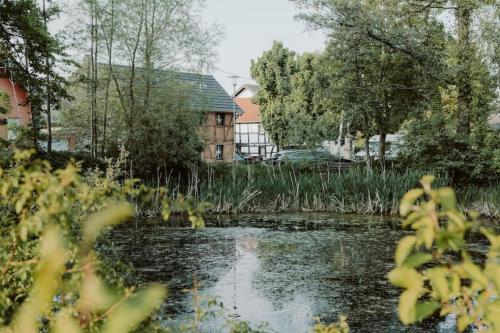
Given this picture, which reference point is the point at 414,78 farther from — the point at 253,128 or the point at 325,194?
the point at 253,128

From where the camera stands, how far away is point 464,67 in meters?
13.9

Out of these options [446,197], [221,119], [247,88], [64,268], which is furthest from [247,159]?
[247,88]

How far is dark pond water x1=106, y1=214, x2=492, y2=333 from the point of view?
4.77 meters

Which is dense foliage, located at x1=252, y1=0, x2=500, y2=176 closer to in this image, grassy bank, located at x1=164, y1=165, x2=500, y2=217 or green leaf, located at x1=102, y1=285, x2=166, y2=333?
grassy bank, located at x1=164, y1=165, x2=500, y2=217

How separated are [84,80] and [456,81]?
9259mm

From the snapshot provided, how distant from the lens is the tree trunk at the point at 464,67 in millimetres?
14156

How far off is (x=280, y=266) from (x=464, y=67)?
30.6 feet

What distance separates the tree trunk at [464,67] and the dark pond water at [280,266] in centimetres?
526

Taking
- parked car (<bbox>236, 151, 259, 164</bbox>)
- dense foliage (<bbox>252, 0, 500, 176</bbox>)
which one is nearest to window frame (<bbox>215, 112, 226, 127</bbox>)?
parked car (<bbox>236, 151, 259, 164</bbox>)

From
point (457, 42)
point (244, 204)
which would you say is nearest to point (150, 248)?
point (244, 204)

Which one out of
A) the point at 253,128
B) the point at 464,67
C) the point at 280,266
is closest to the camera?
the point at 280,266

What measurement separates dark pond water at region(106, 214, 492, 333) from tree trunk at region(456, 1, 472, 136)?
17.3ft

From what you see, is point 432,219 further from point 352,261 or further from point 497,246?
point 352,261

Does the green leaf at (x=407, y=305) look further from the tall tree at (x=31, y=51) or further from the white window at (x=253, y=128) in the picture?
the white window at (x=253, y=128)
